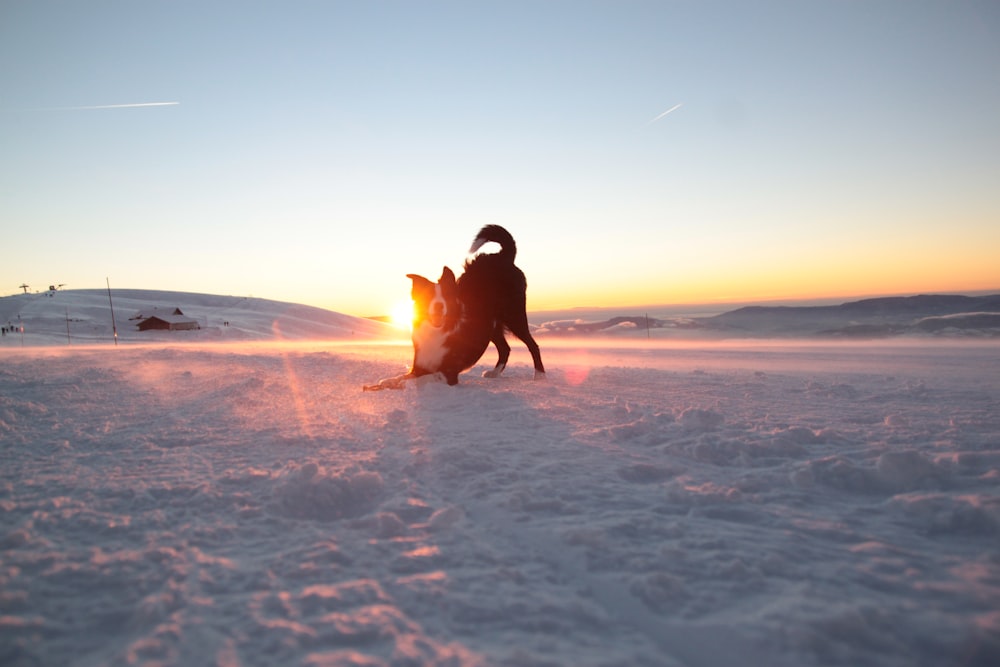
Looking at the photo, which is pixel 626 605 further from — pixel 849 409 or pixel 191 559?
pixel 849 409

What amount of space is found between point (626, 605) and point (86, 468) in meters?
3.17

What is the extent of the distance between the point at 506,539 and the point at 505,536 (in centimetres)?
3

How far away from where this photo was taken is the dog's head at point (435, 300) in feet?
19.8

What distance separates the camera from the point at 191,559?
1842 mm

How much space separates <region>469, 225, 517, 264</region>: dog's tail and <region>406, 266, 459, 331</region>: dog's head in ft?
3.45

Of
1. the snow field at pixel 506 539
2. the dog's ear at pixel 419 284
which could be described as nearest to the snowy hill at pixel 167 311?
the dog's ear at pixel 419 284

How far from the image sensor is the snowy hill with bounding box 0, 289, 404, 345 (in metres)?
47.4

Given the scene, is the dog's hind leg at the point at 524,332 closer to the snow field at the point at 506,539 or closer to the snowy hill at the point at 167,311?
the snow field at the point at 506,539

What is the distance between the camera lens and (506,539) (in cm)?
201

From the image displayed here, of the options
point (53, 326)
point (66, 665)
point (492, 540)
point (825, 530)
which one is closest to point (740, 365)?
point (825, 530)

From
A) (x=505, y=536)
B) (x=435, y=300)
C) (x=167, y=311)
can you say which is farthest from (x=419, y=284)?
(x=167, y=311)

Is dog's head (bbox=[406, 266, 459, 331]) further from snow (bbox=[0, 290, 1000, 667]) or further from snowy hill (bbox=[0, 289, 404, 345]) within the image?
snowy hill (bbox=[0, 289, 404, 345])

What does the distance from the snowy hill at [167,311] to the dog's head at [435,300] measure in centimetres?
4557

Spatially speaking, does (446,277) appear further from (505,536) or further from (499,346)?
(505,536)
